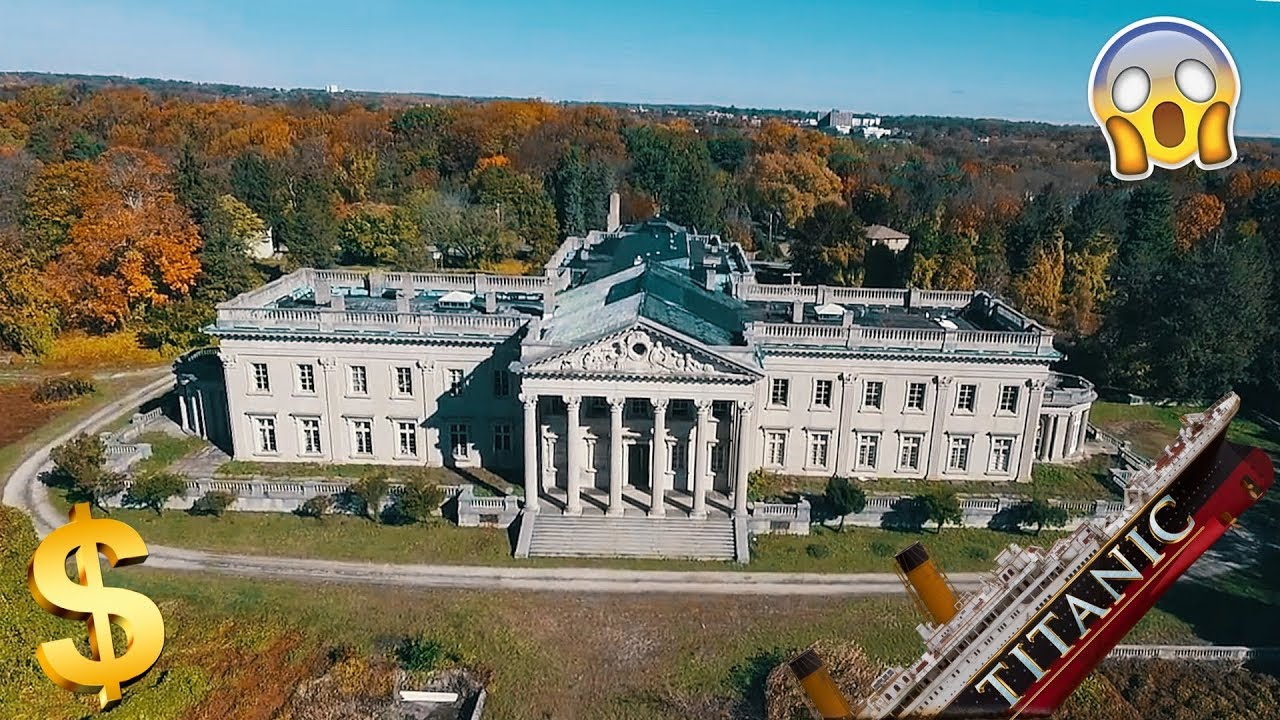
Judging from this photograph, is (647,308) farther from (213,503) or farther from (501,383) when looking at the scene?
(213,503)

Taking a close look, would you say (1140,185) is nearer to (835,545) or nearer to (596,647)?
(835,545)

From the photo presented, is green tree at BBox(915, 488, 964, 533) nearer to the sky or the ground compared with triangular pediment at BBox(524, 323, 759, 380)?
nearer to the ground

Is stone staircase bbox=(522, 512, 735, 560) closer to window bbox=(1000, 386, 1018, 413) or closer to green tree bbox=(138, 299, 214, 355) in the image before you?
window bbox=(1000, 386, 1018, 413)

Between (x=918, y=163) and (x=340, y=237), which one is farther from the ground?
(x=918, y=163)

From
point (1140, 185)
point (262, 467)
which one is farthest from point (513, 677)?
point (1140, 185)

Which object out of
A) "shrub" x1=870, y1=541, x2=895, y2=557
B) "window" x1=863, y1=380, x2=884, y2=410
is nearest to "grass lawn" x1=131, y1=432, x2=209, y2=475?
"shrub" x1=870, y1=541, x2=895, y2=557

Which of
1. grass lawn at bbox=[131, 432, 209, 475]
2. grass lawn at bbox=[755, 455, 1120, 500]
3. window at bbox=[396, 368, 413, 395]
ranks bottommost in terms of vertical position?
grass lawn at bbox=[755, 455, 1120, 500]
